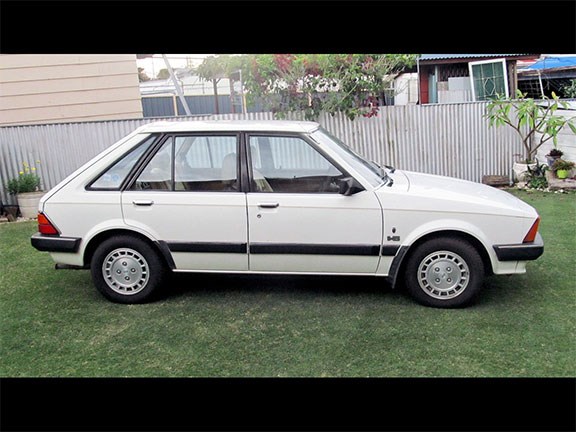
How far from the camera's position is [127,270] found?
4570 millimetres

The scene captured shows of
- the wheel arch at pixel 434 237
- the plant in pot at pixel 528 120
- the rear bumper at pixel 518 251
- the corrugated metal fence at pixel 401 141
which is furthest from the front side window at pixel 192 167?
the plant in pot at pixel 528 120

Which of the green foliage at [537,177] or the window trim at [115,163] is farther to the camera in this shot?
the green foliage at [537,177]

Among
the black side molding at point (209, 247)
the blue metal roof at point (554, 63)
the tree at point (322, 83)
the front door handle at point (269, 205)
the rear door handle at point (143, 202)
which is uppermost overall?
the blue metal roof at point (554, 63)

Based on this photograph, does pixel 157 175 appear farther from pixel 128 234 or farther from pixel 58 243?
pixel 58 243

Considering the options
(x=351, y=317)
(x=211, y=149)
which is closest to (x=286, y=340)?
(x=351, y=317)

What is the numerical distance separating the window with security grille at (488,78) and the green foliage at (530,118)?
2.50 metres

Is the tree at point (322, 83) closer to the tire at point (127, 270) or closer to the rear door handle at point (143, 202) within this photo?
the rear door handle at point (143, 202)

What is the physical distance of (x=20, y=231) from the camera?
764 centimetres

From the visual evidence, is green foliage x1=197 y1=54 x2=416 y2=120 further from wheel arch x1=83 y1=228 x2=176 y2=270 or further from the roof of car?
wheel arch x1=83 y1=228 x2=176 y2=270

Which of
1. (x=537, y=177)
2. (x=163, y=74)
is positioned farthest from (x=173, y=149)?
(x=163, y=74)

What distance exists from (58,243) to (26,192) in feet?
15.7

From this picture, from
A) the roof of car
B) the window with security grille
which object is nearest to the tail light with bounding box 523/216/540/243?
the roof of car

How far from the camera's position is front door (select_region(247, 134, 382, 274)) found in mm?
4309

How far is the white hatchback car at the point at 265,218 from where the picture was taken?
4.27 m
